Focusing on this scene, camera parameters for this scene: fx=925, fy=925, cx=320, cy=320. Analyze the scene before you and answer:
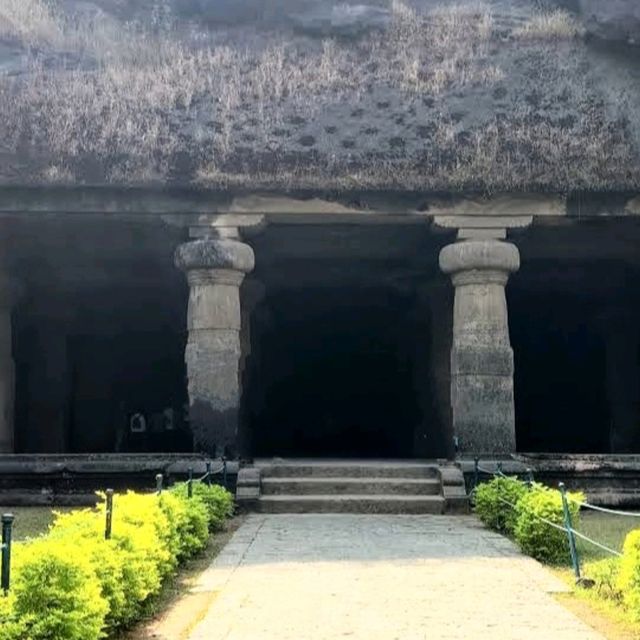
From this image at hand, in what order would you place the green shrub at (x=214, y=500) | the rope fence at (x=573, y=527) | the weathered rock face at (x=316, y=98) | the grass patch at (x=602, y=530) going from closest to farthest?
1. the rope fence at (x=573, y=527)
2. the grass patch at (x=602, y=530)
3. the green shrub at (x=214, y=500)
4. the weathered rock face at (x=316, y=98)

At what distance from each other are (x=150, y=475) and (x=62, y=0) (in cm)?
886

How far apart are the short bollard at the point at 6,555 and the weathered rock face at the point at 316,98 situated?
876 cm

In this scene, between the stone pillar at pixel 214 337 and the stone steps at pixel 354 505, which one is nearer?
the stone steps at pixel 354 505

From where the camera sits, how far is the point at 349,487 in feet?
41.6

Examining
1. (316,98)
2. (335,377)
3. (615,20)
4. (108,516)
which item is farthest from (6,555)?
(335,377)

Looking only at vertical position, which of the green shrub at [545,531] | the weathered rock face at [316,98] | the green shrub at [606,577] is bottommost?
the green shrub at [606,577]

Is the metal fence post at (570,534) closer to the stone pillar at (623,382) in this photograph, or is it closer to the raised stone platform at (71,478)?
the raised stone platform at (71,478)

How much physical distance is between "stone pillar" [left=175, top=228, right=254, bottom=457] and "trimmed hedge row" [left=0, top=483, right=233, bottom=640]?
4186 millimetres

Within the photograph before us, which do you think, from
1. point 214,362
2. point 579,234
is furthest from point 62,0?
point 579,234

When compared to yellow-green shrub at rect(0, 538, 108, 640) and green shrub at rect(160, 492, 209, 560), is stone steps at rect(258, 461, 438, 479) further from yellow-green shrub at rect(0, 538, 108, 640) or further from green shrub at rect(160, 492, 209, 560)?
yellow-green shrub at rect(0, 538, 108, 640)

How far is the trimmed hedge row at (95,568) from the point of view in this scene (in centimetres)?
488

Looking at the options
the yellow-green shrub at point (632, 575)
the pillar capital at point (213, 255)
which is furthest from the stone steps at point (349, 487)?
the yellow-green shrub at point (632, 575)

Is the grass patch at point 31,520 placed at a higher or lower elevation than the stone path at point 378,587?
higher

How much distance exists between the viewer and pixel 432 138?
13.7m
